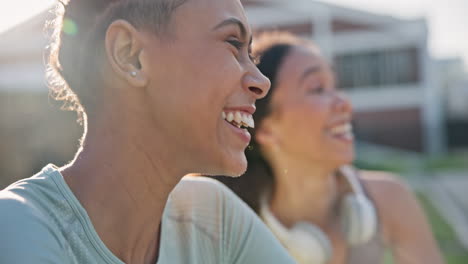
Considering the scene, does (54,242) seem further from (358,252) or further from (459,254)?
(459,254)

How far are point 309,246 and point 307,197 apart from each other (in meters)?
0.44

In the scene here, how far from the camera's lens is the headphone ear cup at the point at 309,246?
312 cm

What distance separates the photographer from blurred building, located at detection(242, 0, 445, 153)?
25547 millimetres

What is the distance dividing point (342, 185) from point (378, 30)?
24.0 m

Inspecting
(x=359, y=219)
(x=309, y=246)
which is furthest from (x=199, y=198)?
(x=359, y=219)

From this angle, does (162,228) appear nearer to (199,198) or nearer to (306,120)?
(199,198)

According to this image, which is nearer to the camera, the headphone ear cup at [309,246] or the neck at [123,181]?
the neck at [123,181]

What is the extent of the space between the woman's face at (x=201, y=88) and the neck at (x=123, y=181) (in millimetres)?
62

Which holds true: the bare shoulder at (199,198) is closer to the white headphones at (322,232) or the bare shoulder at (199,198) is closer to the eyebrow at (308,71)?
the white headphones at (322,232)

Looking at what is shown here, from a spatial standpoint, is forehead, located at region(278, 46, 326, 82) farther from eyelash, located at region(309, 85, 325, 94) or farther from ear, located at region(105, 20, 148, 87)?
ear, located at region(105, 20, 148, 87)

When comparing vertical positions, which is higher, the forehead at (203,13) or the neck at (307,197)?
the forehead at (203,13)

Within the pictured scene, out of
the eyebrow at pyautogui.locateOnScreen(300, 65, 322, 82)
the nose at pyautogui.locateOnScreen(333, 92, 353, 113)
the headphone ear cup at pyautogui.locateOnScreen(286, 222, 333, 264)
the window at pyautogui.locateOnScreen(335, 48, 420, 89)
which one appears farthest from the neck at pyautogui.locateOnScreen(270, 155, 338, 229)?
the window at pyautogui.locateOnScreen(335, 48, 420, 89)

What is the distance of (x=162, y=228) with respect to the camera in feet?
5.93

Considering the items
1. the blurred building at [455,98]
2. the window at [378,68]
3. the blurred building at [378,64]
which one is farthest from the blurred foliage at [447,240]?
the blurred building at [455,98]
